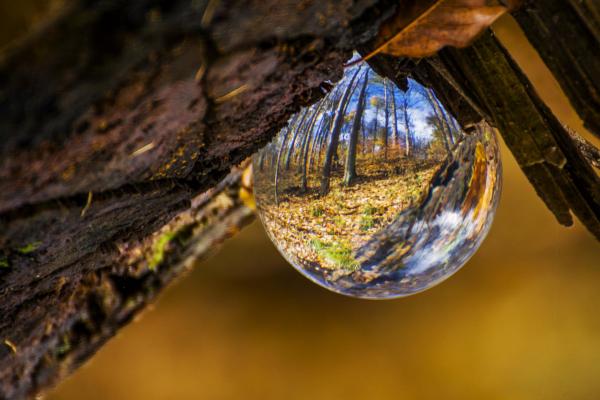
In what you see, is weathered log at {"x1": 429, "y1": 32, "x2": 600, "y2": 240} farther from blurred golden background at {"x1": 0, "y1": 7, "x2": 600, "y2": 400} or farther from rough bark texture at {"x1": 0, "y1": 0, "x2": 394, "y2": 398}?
blurred golden background at {"x1": 0, "y1": 7, "x2": 600, "y2": 400}

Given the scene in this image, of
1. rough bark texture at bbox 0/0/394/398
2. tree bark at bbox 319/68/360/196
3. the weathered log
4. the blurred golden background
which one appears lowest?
the blurred golden background

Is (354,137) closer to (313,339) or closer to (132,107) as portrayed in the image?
(132,107)

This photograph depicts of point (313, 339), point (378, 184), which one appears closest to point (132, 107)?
point (378, 184)

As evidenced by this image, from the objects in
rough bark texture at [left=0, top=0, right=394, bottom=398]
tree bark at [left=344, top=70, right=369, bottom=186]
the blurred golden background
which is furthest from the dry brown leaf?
the blurred golden background

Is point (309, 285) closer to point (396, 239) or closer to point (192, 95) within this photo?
point (396, 239)

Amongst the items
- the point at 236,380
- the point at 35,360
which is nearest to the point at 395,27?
the point at 35,360
